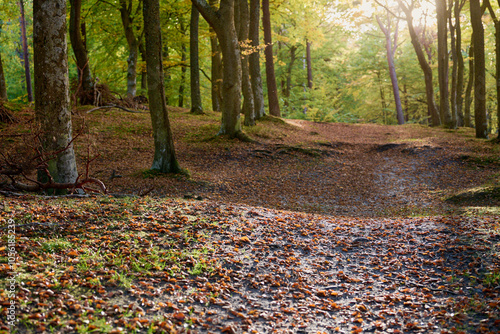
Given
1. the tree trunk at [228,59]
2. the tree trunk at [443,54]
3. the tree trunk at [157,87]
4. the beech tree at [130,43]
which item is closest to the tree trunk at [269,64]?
the tree trunk at [228,59]

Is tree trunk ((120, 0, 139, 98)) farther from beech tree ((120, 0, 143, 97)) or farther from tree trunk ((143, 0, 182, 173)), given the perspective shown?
tree trunk ((143, 0, 182, 173))

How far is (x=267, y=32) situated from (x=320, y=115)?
22.8ft

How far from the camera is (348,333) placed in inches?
132

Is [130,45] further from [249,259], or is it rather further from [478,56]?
[249,259]

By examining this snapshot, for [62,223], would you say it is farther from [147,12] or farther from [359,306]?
[147,12]

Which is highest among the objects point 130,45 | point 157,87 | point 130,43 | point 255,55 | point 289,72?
point 289,72

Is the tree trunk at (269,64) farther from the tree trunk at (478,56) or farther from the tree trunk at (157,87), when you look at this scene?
the tree trunk at (157,87)

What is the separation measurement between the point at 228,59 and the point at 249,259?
810cm

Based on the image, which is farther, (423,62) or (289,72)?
(289,72)

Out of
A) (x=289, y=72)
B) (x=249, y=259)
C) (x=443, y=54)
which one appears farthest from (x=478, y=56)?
(x=289, y=72)

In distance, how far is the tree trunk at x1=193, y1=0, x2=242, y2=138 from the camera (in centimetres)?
1077

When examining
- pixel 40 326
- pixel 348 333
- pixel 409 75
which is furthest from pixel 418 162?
pixel 409 75

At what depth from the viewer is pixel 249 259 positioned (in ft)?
15.3

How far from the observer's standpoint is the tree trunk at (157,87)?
819cm
